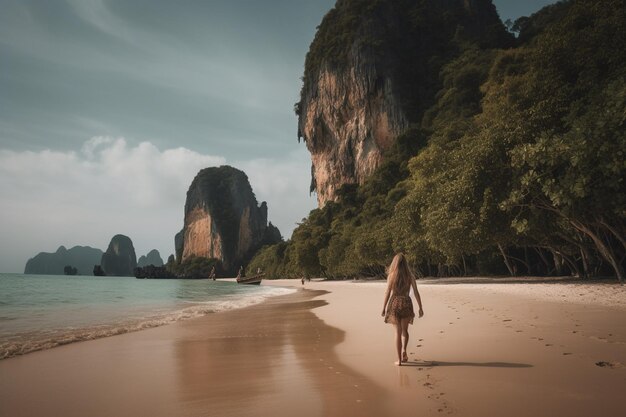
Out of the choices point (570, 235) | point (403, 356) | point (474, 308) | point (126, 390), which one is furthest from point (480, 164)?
point (126, 390)

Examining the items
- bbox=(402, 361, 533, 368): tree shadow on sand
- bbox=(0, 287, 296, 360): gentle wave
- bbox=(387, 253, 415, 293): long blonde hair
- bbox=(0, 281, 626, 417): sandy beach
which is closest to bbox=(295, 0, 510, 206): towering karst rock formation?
bbox=(0, 287, 296, 360): gentle wave

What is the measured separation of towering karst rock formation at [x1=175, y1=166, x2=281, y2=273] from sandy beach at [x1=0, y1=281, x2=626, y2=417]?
159 meters

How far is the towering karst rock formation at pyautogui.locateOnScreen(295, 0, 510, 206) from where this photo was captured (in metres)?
75.2

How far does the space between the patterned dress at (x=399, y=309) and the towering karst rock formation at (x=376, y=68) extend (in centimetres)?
7068

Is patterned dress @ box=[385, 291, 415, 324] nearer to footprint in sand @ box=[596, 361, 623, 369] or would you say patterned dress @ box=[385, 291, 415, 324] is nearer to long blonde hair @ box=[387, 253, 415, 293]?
long blonde hair @ box=[387, 253, 415, 293]

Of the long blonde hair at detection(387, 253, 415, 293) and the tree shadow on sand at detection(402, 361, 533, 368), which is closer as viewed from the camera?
the tree shadow on sand at detection(402, 361, 533, 368)

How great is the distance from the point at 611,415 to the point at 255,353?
5.02 m

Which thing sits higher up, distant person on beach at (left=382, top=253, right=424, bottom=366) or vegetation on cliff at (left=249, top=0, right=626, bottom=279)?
vegetation on cliff at (left=249, top=0, right=626, bottom=279)

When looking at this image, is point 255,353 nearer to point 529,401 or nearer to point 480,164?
point 529,401

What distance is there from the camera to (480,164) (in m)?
18.0

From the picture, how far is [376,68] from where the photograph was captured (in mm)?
75938

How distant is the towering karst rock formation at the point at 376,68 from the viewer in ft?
247

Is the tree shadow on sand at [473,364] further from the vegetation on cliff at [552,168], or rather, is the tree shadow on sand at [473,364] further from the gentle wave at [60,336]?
the vegetation on cliff at [552,168]

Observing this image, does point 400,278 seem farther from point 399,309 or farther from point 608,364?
point 608,364
